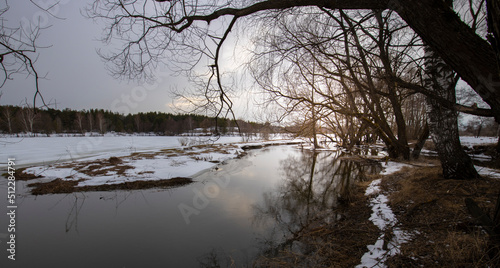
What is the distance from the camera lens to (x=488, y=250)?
2.06 m

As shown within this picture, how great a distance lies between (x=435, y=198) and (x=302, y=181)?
19.0 ft

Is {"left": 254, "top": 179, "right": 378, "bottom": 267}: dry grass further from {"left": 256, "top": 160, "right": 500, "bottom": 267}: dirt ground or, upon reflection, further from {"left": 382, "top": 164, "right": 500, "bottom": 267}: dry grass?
{"left": 382, "top": 164, "right": 500, "bottom": 267}: dry grass

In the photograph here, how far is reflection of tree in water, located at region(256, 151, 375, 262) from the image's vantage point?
4.29 meters

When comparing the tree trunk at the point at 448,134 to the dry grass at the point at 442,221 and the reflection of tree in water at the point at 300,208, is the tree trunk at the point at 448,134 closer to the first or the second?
the dry grass at the point at 442,221

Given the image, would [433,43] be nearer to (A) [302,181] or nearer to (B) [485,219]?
(B) [485,219]

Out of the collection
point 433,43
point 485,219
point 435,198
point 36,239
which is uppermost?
point 433,43

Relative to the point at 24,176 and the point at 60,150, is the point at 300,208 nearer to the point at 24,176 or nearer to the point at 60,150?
the point at 24,176

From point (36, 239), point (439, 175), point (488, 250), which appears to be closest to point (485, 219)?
point (488, 250)

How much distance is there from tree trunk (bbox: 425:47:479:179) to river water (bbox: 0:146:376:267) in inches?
114

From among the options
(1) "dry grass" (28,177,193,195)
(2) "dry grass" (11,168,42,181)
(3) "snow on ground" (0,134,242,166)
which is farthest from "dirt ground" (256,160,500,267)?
(2) "dry grass" (11,168,42,181)

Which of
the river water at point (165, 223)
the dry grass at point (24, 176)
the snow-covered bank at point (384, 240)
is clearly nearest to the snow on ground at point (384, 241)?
the snow-covered bank at point (384, 240)

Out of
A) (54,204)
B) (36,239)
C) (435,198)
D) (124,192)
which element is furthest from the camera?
(124,192)

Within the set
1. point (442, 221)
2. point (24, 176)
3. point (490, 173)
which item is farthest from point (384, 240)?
point (24, 176)

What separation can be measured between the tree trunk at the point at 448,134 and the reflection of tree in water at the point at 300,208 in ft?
8.43
